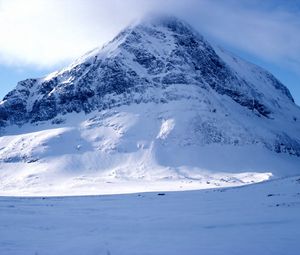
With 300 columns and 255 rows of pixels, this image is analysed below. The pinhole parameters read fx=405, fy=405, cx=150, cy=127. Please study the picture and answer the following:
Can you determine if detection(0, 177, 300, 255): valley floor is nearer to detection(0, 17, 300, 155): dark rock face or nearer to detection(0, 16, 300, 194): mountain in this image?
detection(0, 16, 300, 194): mountain

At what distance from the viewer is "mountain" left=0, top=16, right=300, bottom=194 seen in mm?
103312

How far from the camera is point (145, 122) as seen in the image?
12650 cm

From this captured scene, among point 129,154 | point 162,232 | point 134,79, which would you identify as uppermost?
point 134,79

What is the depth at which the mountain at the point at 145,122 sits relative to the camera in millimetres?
103312

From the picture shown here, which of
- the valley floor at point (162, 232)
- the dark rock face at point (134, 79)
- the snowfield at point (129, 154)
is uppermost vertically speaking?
the dark rock face at point (134, 79)

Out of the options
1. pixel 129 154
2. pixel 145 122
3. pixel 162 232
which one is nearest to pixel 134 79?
pixel 145 122

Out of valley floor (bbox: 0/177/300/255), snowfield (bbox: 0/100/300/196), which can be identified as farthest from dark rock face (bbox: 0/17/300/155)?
valley floor (bbox: 0/177/300/255)

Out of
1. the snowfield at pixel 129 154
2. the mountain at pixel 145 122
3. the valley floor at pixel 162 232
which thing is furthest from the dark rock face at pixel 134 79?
the valley floor at pixel 162 232

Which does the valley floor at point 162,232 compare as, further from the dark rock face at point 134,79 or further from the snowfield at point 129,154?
the dark rock face at point 134,79

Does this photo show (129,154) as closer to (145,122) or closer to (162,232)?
(145,122)

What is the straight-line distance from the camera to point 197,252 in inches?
529

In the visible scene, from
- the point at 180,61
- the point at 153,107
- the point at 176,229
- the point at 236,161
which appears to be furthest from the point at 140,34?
the point at 176,229

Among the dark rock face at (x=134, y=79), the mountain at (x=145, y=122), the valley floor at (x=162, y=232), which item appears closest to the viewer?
the valley floor at (x=162, y=232)

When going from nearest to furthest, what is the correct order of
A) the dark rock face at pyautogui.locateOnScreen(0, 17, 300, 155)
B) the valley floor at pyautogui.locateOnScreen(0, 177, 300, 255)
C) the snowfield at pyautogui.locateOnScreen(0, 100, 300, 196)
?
the valley floor at pyautogui.locateOnScreen(0, 177, 300, 255) → the snowfield at pyautogui.locateOnScreen(0, 100, 300, 196) → the dark rock face at pyautogui.locateOnScreen(0, 17, 300, 155)
